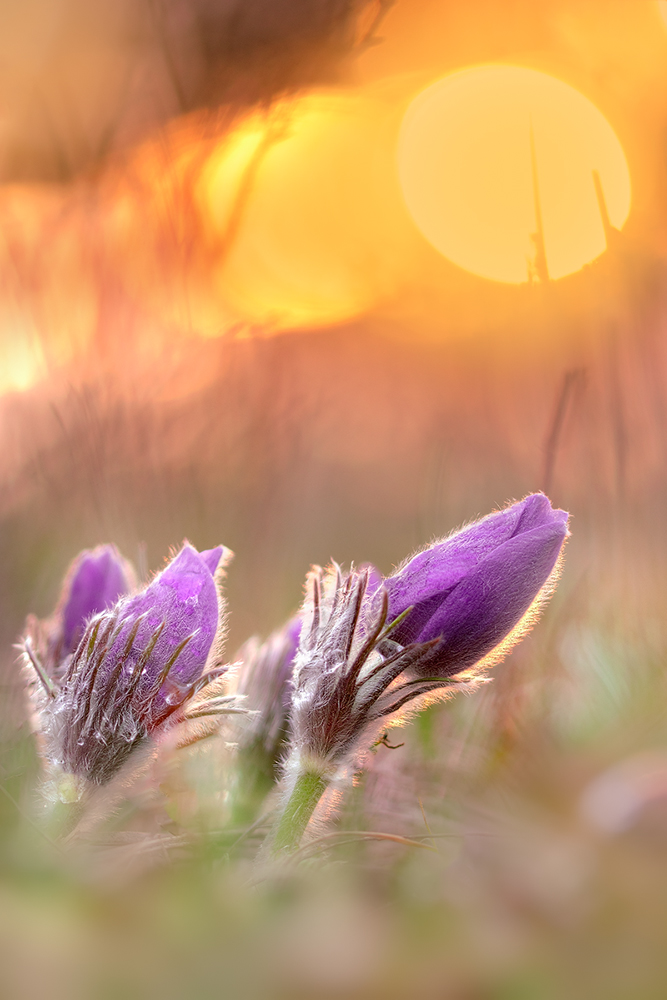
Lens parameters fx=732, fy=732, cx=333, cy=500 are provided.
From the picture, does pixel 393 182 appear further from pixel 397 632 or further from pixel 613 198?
pixel 397 632

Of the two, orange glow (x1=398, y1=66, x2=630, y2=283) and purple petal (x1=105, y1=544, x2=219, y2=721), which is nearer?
purple petal (x1=105, y1=544, x2=219, y2=721)

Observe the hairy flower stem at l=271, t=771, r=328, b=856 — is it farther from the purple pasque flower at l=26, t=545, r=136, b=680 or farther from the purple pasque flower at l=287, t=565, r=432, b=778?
the purple pasque flower at l=26, t=545, r=136, b=680

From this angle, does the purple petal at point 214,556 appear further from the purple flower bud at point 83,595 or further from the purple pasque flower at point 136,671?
the purple flower bud at point 83,595

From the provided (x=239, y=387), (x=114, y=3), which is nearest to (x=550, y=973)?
(x=239, y=387)

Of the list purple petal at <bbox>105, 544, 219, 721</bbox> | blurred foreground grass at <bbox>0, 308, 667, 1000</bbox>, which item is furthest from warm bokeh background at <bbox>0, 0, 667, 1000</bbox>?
purple petal at <bbox>105, 544, 219, 721</bbox>

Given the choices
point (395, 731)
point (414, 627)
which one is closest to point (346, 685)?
point (414, 627)

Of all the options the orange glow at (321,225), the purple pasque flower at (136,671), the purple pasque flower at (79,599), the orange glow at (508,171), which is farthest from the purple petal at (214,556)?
the orange glow at (321,225)
